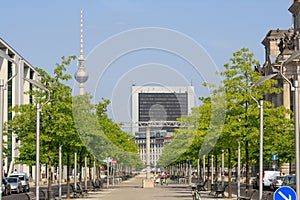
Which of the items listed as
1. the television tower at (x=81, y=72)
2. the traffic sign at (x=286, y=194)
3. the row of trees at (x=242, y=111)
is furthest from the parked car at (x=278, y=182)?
the television tower at (x=81, y=72)

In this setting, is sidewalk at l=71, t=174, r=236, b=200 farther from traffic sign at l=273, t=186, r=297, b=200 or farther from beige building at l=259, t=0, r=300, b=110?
beige building at l=259, t=0, r=300, b=110

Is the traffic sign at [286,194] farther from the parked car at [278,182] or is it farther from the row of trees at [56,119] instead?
the parked car at [278,182]

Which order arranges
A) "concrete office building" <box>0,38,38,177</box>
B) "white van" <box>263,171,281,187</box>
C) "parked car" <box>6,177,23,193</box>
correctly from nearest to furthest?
"parked car" <box>6,177,23,193</box> < "white van" <box>263,171,281,187</box> < "concrete office building" <box>0,38,38,177</box>

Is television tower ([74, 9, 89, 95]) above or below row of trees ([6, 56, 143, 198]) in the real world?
above

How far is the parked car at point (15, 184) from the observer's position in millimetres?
76562

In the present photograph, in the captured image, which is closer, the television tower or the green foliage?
the green foliage

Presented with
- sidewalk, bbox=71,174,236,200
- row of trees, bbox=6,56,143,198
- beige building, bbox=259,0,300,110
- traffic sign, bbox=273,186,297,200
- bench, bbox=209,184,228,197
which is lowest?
sidewalk, bbox=71,174,236,200

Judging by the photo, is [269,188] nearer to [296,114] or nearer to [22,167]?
[296,114]

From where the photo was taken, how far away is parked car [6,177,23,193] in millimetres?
76562

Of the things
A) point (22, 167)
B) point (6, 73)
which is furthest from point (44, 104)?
point (22, 167)

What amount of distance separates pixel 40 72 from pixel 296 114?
86.9ft

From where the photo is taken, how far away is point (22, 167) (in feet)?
452

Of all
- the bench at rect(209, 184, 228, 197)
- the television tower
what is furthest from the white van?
the television tower

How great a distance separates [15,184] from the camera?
253 feet
